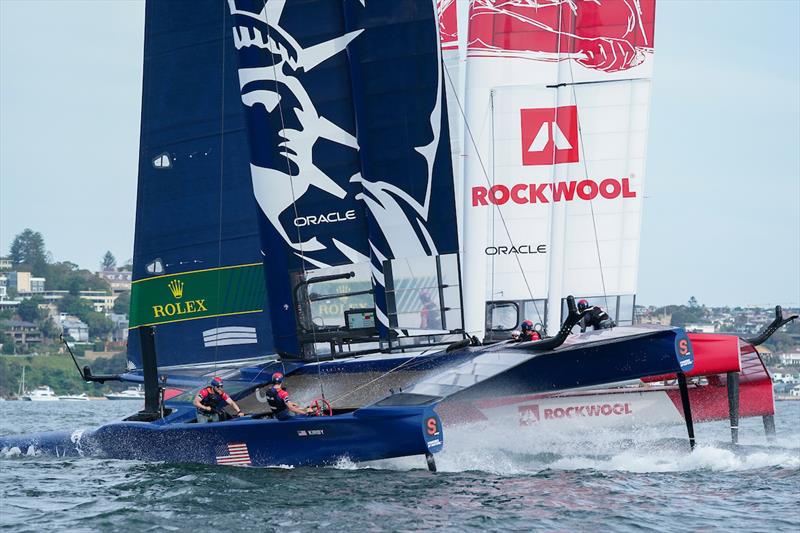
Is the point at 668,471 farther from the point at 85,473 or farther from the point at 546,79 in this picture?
the point at 546,79

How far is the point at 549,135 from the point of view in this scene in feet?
61.1

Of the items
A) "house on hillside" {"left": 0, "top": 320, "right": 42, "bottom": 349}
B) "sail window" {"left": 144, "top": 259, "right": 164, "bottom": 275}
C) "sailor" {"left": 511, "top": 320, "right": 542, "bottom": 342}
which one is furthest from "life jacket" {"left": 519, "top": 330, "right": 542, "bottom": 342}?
"house on hillside" {"left": 0, "top": 320, "right": 42, "bottom": 349}

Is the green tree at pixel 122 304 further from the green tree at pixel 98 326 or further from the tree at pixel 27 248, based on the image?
the tree at pixel 27 248

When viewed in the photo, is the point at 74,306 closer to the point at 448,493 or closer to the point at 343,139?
the point at 343,139

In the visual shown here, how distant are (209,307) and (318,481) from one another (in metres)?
4.44

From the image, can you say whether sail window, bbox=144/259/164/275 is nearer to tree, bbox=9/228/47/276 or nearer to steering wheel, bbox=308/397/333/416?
steering wheel, bbox=308/397/333/416

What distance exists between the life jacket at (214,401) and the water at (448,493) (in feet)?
2.33

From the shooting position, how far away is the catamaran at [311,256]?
13.1 meters

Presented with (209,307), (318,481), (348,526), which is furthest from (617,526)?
(209,307)

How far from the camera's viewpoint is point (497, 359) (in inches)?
518

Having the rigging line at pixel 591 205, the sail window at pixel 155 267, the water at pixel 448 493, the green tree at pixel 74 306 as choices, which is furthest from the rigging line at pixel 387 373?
the green tree at pixel 74 306

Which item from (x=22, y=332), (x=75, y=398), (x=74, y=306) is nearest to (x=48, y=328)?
(x=22, y=332)

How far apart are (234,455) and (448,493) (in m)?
2.64

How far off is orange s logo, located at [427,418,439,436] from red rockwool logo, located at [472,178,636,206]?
689 centimetres
